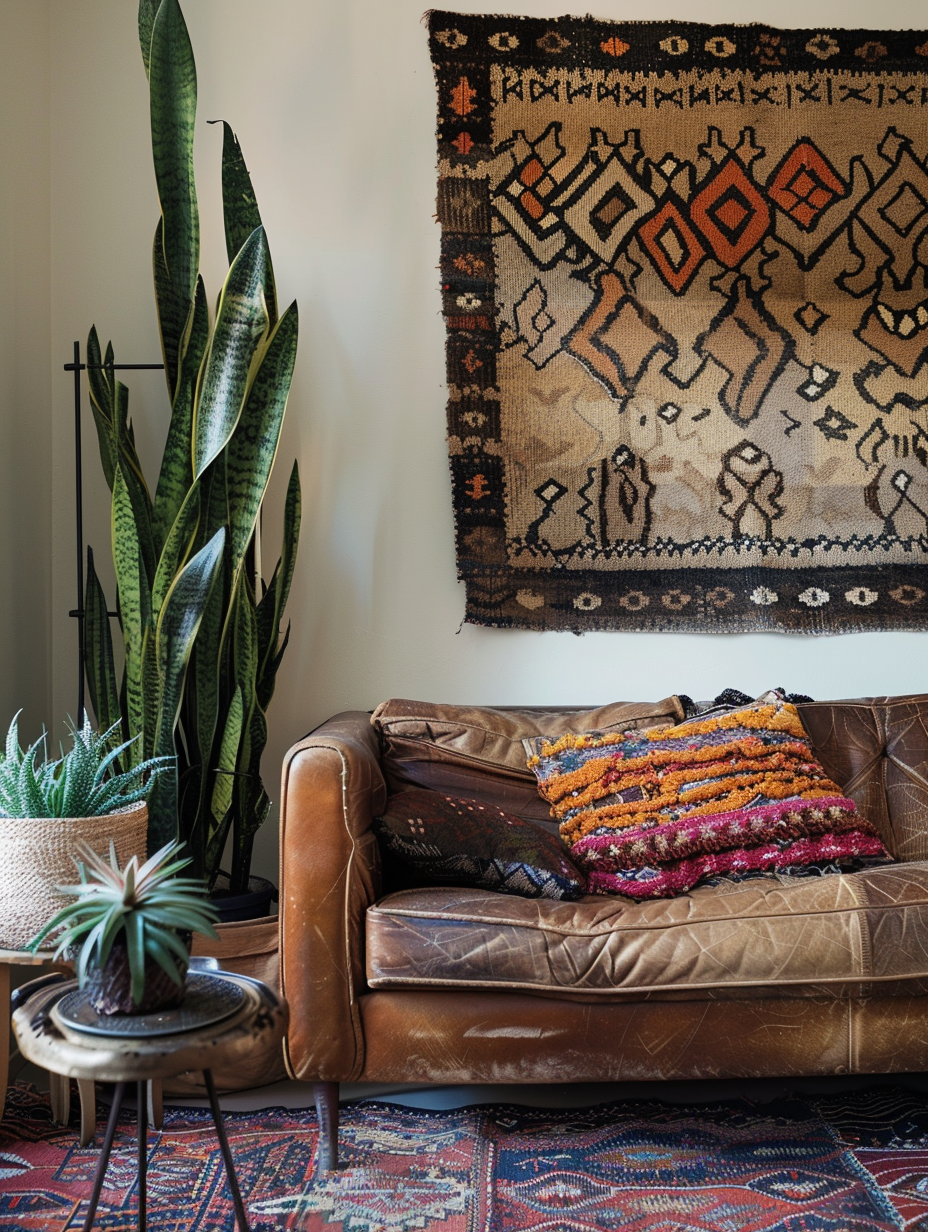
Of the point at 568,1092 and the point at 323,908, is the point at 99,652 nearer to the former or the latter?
the point at 323,908

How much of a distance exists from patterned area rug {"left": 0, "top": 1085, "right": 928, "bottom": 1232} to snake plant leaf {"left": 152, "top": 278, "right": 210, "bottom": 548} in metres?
1.14

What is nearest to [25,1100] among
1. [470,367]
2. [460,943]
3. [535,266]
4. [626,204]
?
[460,943]

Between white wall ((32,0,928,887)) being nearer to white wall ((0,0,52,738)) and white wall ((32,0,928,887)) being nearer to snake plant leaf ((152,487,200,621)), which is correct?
white wall ((0,0,52,738))

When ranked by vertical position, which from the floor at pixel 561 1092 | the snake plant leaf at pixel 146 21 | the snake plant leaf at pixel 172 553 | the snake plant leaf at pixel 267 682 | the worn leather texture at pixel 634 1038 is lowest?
the floor at pixel 561 1092

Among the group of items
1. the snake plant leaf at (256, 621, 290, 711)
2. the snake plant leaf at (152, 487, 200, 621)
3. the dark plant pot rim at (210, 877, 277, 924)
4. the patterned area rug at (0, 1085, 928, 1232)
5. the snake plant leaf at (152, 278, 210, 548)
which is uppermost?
the snake plant leaf at (152, 278, 210, 548)

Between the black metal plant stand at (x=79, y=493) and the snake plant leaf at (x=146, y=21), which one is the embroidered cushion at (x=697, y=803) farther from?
the snake plant leaf at (x=146, y=21)

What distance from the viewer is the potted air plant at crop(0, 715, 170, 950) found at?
4.99ft

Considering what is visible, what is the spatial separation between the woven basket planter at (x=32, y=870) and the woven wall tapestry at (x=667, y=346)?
47.8 inches

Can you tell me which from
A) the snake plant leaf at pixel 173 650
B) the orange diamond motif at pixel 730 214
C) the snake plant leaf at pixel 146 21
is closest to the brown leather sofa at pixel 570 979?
the snake plant leaf at pixel 173 650

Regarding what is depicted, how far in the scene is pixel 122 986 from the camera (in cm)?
107

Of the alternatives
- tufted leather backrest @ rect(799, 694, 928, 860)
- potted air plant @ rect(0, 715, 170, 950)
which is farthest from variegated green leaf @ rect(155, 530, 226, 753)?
tufted leather backrest @ rect(799, 694, 928, 860)

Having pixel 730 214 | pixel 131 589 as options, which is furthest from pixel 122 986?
pixel 730 214

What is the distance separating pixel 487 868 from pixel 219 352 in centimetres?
113

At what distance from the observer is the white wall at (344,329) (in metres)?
2.50
